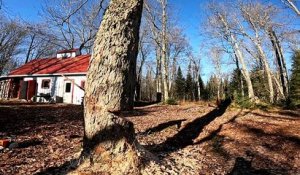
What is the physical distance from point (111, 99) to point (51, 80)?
23.1m

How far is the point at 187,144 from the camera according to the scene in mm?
8695

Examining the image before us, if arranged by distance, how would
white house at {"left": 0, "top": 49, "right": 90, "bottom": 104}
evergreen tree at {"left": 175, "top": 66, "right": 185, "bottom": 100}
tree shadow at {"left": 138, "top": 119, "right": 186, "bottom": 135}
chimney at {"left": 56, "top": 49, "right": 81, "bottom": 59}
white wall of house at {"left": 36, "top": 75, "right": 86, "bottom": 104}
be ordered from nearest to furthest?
1. tree shadow at {"left": 138, "top": 119, "right": 186, "bottom": 135}
2. white wall of house at {"left": 36, "top": 75, "right": 86, "bottom": 104}
3. white house at {"left": 0, "top": 49, "right": 90, "bottom": 104}
4. chimney at {"left": 56, "top": 49, "right": 81, "bottom": 59}
5. evergreen tree at {"left": 175, "top": 66, "right": 185, "bottom": 100}

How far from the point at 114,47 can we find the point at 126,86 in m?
0.80

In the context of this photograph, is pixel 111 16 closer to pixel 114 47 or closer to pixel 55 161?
pixel 114 47

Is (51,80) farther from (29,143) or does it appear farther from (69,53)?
(29,143)

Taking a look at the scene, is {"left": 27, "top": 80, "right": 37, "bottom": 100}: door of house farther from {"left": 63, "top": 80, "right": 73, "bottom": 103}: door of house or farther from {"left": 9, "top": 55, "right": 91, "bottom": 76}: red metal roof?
{"left": 63, "top": 80, "right": 73, "bottom": 103}: door of house

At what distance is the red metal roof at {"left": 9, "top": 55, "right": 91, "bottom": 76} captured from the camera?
86.0 ft

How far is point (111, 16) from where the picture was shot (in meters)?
5.95

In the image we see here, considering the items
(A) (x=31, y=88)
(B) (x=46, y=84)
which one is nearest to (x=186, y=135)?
(B) (x=46, y=84)

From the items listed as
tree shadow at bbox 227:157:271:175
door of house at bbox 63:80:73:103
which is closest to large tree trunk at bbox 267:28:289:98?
door of house at bbox 63:80:73:103

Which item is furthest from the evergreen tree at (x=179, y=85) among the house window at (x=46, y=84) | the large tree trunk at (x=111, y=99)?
the large tree trunk at (x=111, y=99)

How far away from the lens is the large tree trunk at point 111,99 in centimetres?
561

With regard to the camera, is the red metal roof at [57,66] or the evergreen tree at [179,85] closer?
the red metal roof at [57,66]

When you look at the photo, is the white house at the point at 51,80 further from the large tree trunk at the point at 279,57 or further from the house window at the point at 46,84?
the large tree trunk at the point at 279,57
